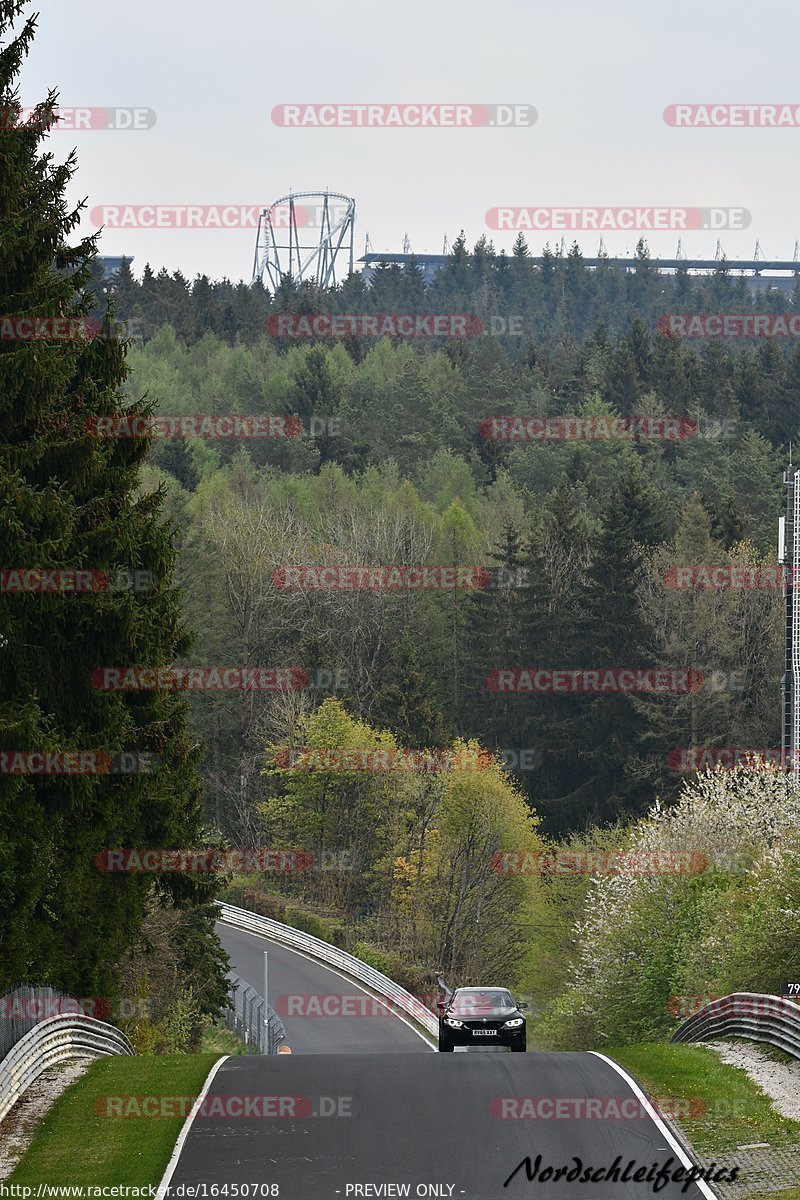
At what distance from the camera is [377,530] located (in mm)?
82938

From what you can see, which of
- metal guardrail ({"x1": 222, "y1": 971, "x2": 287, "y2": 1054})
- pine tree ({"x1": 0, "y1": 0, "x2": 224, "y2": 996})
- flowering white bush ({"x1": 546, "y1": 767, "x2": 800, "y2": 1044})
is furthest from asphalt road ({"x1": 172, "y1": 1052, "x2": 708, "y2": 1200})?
metal guardrail ({"x1": 222, "y1": 971, "x2": 287, "y2": 1054})

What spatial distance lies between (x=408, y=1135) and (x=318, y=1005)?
111 ft

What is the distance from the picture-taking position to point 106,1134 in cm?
1733

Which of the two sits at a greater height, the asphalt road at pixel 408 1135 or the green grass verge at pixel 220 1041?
the asphalt road at pixel 408 1135

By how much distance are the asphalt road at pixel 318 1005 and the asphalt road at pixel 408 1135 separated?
21231 mm

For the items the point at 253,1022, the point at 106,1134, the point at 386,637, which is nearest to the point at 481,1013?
the point at 106,1134

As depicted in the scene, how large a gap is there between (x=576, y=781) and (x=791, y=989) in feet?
160

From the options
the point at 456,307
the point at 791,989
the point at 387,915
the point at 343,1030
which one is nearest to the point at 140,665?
the point at 791,989

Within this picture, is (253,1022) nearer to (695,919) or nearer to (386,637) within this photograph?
(695,919)

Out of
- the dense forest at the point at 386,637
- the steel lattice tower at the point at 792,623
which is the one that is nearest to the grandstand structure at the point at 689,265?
the dense forest at the point at 386,637

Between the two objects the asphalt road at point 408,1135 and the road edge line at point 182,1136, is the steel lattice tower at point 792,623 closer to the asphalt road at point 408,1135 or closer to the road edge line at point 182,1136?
the asphalt road at point 408,1135

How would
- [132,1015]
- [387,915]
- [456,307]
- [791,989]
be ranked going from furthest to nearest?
[456,307] → [387,915] → [132,1015] → [791,989]

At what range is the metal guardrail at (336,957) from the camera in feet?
162

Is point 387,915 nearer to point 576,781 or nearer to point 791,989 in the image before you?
point 576,781
